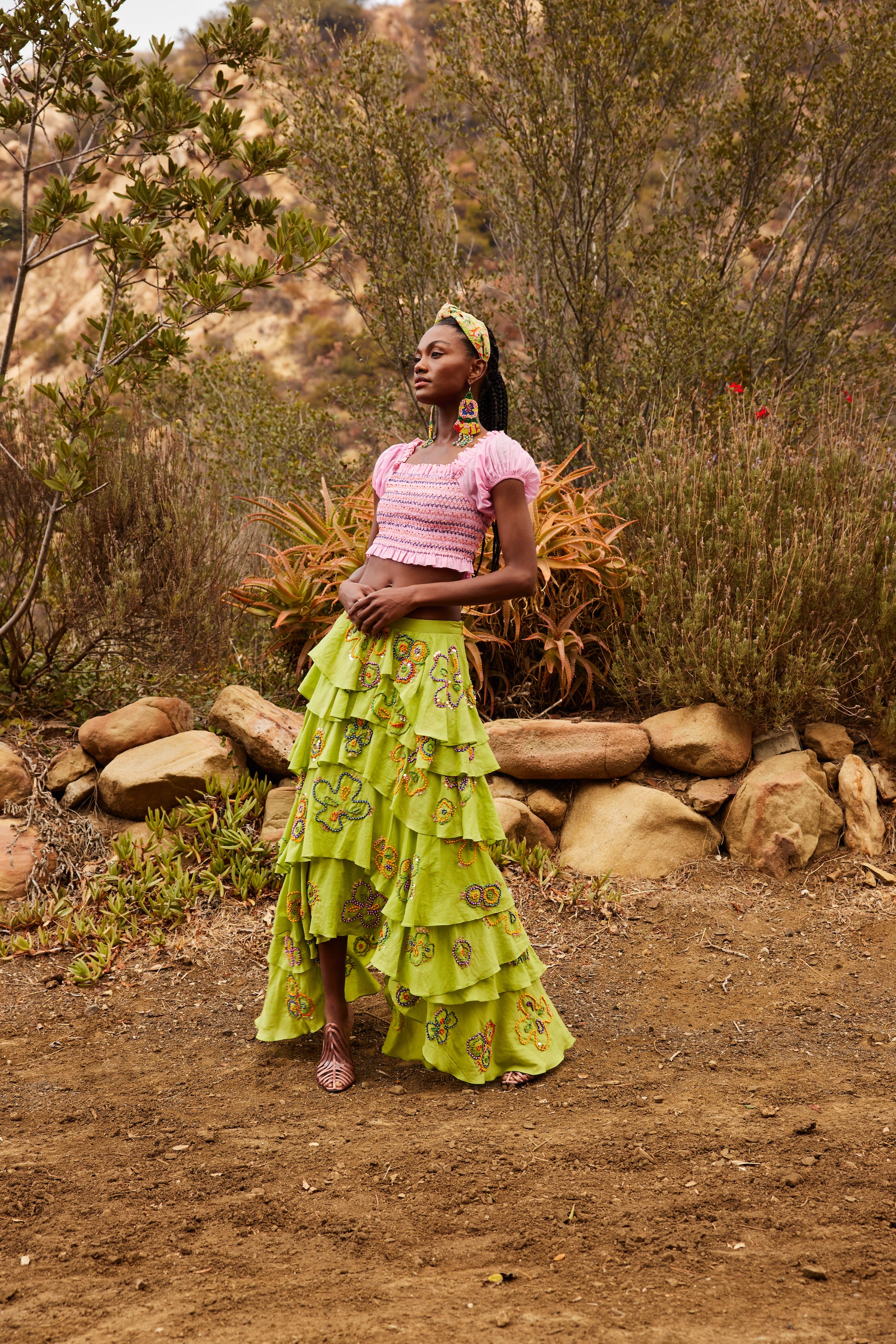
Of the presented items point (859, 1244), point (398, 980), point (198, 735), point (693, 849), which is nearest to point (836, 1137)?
point (859, 1244)

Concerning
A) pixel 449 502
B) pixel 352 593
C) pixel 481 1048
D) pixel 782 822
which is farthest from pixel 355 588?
pixel 782 822

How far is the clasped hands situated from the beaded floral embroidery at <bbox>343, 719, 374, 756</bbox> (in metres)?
0.25

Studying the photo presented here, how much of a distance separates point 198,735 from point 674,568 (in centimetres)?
229

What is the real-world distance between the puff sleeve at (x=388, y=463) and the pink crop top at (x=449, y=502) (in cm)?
5

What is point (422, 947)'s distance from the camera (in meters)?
2.69

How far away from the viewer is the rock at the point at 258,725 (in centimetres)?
438

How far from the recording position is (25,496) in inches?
187

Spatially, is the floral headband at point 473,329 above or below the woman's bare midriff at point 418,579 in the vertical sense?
above

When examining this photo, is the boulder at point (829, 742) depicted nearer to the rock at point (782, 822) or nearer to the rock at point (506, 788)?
the rock at point (782, 822)

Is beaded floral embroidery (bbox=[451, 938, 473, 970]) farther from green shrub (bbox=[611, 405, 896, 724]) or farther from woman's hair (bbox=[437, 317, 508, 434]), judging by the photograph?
green shrub (bbox=[611, 405, 896, 724])

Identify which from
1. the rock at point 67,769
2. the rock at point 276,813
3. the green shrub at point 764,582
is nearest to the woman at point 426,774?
the rock at point 276,813

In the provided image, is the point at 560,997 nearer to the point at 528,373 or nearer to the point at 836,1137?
the point at 836,1137

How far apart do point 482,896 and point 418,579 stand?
0.88 metres

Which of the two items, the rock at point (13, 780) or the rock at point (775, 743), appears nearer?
the rock at point (13, 780)
